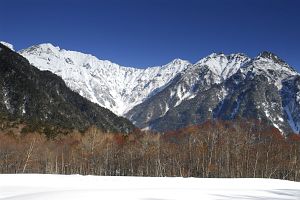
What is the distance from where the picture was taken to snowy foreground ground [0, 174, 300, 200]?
93.2 feet

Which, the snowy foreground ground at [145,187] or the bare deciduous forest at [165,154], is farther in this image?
the bare deciduous forest at [165,154]

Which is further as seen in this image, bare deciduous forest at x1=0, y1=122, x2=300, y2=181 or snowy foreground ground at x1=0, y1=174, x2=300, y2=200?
bare deciduous forest at x1=0, y1=122, x2=300, y2=181

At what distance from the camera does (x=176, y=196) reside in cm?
2652

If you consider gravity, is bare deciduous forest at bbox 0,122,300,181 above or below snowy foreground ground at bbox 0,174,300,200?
above

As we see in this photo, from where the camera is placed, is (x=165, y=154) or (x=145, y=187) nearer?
(x=145, y=187)

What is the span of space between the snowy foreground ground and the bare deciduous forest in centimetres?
5921

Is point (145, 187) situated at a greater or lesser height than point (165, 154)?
lesser

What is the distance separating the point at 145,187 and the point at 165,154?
78533 mm

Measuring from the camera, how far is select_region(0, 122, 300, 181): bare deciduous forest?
102 metres

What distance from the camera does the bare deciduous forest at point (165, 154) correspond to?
102 meters

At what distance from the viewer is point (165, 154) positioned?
11225cm

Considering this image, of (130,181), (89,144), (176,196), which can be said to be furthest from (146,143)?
(176,196)

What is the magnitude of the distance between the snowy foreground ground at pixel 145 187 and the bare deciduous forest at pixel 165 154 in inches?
2331

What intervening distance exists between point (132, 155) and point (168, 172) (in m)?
12.3
